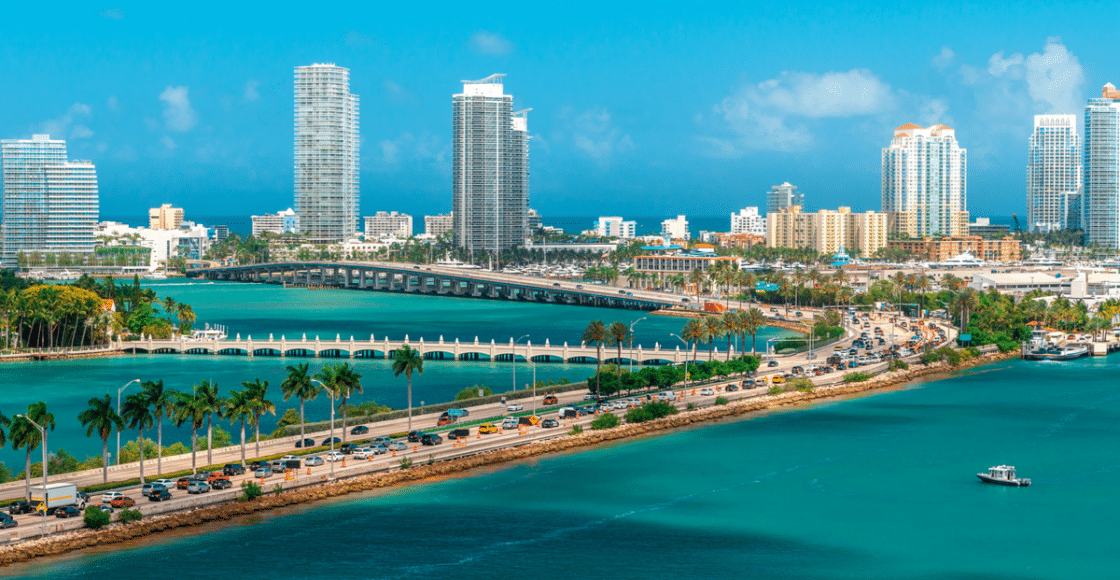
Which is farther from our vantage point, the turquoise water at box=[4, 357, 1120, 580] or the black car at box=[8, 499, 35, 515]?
the black car at box=[8, 499, 35, 515]

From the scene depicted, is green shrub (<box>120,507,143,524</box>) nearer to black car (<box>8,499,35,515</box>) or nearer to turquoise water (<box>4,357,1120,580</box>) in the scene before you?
turquoise water (<box>4,357,1120,580</box>)

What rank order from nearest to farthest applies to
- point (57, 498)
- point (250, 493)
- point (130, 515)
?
1. point (130, 515)
2. point (57, 498)
3. point (250, 493)

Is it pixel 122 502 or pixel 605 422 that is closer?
pixel 122 502

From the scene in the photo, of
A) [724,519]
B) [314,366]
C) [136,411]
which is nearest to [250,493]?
[136,411]

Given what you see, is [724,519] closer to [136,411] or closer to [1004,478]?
[1004,478]

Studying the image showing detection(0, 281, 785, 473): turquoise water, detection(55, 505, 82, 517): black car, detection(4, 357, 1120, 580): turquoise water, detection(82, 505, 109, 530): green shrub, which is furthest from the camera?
detection(0, 281, 785, 473): turquoise water

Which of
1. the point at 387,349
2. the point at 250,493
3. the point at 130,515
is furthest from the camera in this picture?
the point at 387,349

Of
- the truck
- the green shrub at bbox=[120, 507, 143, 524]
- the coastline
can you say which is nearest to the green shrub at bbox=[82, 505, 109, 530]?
the coastline

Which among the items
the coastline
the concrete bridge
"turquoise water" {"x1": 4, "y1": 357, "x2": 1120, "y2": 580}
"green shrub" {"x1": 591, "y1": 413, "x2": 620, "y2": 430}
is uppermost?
the concrete bridge
